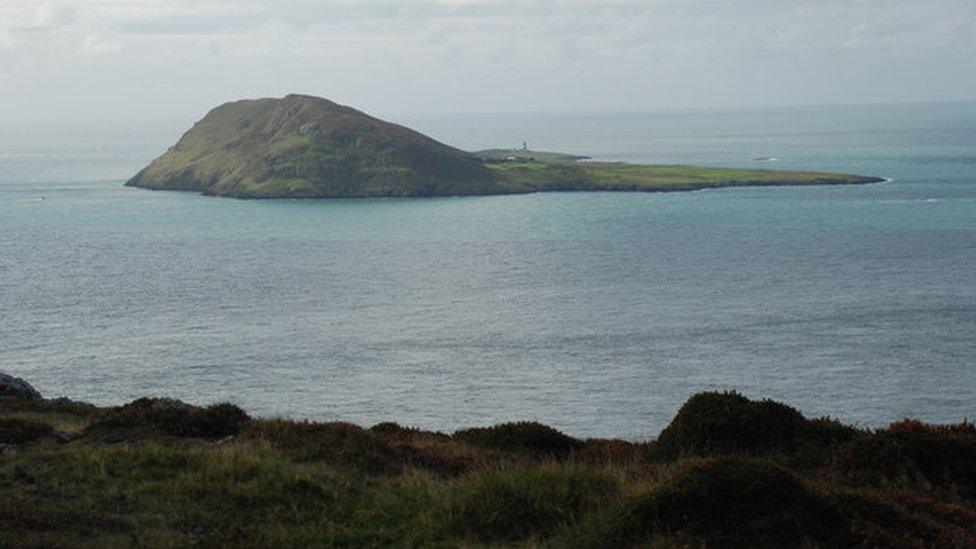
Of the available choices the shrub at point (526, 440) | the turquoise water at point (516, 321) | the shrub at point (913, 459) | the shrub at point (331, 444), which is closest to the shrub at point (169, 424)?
the shrub at point (331, 444)

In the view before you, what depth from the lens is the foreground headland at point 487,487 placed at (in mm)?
16953

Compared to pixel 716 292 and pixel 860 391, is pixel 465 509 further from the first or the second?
pixel 716 292

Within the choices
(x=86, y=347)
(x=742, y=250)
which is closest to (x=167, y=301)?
(x=86, y=347)

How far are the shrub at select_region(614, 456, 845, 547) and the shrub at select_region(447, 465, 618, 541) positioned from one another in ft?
4.11

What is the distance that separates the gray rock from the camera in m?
38.8

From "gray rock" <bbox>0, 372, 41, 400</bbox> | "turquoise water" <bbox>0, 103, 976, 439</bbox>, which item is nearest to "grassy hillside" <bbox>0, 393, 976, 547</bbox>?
"gray rock" <bbox>0, 372, 41, 400</bbox>

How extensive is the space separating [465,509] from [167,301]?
104188 mm

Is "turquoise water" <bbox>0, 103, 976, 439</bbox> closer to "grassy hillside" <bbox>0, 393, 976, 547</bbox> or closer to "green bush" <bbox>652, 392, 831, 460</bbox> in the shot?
"green bush" <bbox>652, 392, 831, 460</bbox>

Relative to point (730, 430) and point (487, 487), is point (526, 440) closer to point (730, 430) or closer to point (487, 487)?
point (730, 430)

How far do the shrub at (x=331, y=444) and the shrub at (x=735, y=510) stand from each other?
751 centimetres

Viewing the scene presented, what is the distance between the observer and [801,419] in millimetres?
27203

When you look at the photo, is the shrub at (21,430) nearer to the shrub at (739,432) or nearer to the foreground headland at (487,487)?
the foreground headland at (487,487)

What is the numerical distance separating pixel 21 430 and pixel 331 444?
7632 millimetres

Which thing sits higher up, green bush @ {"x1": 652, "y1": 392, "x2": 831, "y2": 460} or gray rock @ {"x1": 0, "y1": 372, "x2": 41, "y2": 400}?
green bush @ {"x1": 652, "y1": 392, "x2": 831, "y2": 460}
